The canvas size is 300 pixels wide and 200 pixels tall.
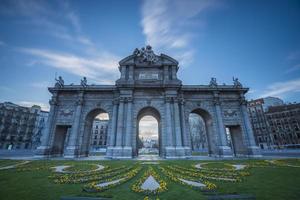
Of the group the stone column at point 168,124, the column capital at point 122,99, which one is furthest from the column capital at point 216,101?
the column capital at point 122,99

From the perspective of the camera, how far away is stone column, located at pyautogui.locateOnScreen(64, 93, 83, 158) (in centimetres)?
2548

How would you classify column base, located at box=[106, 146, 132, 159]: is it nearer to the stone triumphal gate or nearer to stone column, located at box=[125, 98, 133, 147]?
stone column, located at box=[125, 98, 133, 147]

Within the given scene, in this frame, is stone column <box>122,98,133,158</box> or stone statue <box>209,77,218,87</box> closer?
stone column <box>122,98,133,158</box>

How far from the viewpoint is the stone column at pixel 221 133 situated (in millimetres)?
25422

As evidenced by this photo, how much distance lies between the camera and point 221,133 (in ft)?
88.6

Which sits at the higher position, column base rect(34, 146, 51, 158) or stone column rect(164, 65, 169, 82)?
stone column rect(164, 65, 169, 82)

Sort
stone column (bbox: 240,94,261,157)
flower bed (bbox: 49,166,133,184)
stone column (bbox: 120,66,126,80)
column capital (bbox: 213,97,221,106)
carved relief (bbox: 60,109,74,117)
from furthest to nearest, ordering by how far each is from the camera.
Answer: carved relief (bbox: 60,109,74,117) → column capital (bbox: 213,97,221,106) → stone column (bbox: 120,66,126,80) → stone column (bbox: 240,94,261,157) → flower bed (bbox: 49,166,133,184)

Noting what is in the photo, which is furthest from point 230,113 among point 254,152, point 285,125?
point 285,125

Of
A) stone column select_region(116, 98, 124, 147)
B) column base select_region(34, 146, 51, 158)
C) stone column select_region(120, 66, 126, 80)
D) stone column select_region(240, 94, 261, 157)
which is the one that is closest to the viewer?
stone column select_region(116, 98, 124, 147)

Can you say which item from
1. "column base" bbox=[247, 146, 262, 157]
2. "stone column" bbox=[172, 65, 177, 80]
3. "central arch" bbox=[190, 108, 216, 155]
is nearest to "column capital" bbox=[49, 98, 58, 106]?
"stone column" bbox=[172, 65, 177, 80]

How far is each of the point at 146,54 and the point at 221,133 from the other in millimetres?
20444

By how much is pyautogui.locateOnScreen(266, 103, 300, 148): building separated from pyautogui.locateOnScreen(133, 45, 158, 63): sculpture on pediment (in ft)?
214

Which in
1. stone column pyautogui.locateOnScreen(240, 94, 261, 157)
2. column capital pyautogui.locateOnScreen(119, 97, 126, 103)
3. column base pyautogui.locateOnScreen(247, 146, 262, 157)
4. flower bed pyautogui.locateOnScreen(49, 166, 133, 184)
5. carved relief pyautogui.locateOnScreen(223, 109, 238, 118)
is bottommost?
flower bed pyautogui.locateOnScreen(49, 166, 133, 184)

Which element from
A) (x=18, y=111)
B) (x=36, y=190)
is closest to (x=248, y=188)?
(x=36, y=190)
